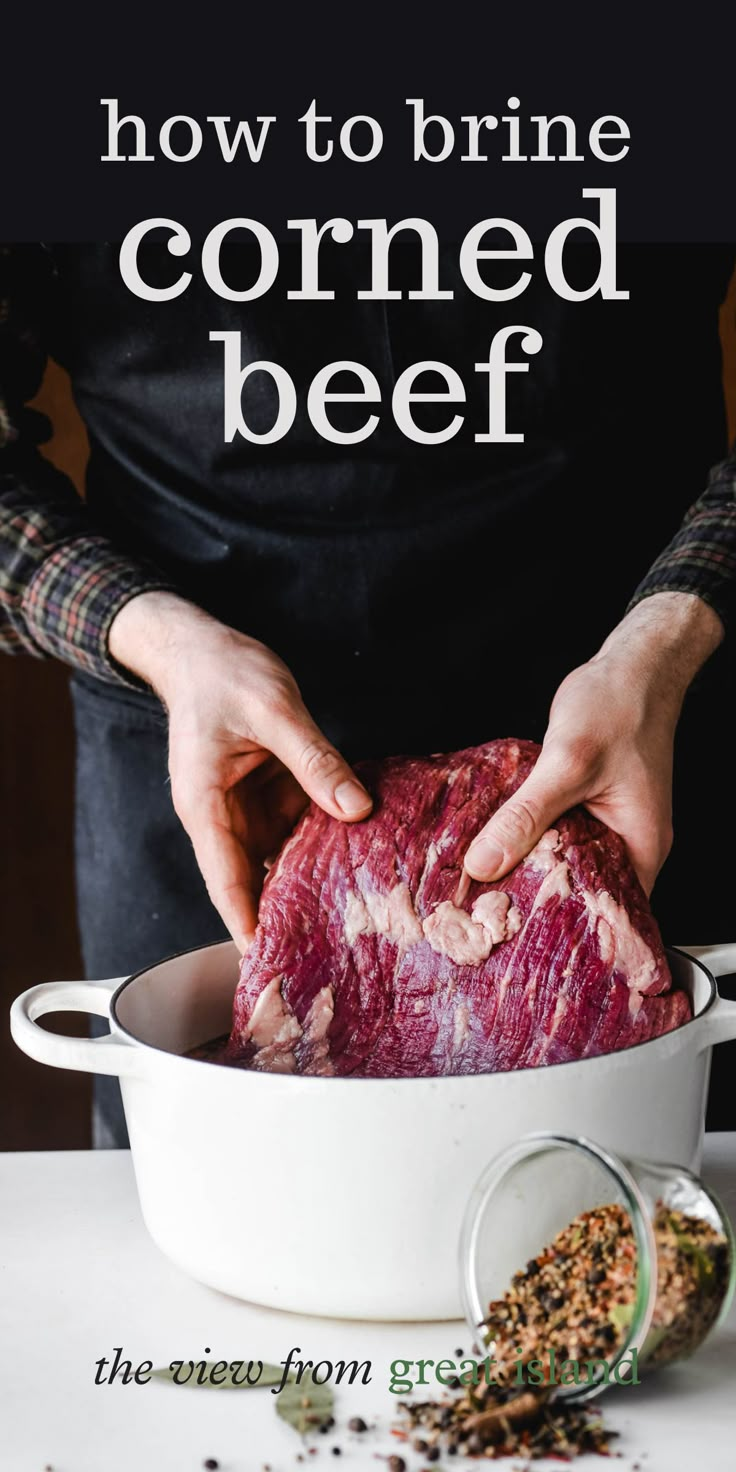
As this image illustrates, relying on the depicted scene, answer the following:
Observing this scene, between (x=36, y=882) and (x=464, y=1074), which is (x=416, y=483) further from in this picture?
(x=36, y=882)

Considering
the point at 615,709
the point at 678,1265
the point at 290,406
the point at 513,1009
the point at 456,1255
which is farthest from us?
the point at 290,406

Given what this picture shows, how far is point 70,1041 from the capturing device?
42.4 inches

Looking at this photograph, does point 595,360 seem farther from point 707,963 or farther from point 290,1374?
point 290,1374

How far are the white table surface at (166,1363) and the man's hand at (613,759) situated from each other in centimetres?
31

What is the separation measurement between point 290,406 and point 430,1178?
89 centimetres

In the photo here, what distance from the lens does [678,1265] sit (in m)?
0.89

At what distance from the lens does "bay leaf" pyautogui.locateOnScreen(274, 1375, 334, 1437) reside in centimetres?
93

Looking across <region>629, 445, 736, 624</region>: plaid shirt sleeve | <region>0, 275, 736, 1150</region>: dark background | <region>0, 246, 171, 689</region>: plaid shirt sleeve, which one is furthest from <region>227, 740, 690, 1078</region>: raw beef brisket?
<region>0, 275, 736, 1150</region>: dark background

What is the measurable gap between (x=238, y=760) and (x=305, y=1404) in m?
0.58

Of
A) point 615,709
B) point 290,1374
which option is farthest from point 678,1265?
point 615,709

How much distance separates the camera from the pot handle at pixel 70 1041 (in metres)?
1.05

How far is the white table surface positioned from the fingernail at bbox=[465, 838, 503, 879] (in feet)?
1.06

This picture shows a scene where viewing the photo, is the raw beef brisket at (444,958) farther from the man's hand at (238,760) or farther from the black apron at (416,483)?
the black apron at (416,483)

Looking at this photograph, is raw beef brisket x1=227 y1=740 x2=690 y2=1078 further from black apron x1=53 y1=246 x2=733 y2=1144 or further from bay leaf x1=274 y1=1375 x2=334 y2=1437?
black apron x1=53 y1=246 x2=733 y2=1144
